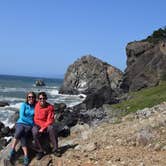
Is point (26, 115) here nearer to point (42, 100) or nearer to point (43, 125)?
point (43, 125)

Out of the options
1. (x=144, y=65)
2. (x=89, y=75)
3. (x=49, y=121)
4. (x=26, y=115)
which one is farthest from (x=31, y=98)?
(x=89, y=75)

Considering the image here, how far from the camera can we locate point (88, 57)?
132m

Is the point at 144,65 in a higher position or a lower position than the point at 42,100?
higher

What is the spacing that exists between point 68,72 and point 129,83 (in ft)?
149

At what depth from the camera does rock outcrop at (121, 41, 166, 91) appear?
7962cm

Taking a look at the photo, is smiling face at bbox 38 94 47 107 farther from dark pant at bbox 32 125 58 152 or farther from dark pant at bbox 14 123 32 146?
dark pant at bbox 14 123 32 146

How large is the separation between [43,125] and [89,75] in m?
111

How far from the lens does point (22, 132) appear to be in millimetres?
16156

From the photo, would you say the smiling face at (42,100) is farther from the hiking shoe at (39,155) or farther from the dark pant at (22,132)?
the hiking shoe at (39,155)

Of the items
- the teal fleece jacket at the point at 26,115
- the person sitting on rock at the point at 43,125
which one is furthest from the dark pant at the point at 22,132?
the person sitting on rock at the point at 43,125

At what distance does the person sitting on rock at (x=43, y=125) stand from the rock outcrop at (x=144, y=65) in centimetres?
5869

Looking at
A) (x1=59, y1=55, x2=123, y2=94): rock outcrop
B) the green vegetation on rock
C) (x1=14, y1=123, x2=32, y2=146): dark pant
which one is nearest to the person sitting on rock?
(x1=14, y1=123, x2=32, y2=146): dark pant

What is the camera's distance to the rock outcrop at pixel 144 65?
7962 cm

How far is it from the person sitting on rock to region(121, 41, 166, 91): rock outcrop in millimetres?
58691
